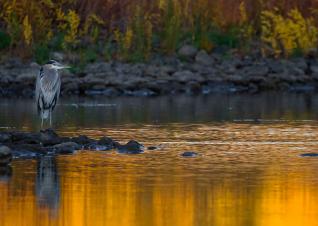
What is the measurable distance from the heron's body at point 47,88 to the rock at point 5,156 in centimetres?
498

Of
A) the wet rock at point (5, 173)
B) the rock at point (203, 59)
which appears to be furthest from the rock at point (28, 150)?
the rock at point (203, 59)

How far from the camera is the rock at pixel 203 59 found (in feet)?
117

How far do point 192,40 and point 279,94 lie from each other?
5.29 metres

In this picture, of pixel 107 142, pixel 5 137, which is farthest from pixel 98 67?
pixel 5 137

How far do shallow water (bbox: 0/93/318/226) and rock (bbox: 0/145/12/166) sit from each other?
136mm

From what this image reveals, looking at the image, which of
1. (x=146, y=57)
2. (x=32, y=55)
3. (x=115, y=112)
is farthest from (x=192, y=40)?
(x=115, y=112)

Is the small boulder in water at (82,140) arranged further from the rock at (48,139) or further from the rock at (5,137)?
the rock at (5,137)

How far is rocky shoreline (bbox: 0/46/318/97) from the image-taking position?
33.5 metres

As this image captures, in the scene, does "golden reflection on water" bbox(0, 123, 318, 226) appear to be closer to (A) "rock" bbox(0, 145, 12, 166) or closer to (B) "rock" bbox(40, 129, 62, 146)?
(A) "rock" bbox(0, 145, 12, 166)

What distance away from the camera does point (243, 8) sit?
1508 inches

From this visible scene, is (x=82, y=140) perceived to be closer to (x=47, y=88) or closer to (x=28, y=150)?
(x=28, y=150)

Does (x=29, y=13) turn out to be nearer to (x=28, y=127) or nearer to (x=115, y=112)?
(x=115, y=112)

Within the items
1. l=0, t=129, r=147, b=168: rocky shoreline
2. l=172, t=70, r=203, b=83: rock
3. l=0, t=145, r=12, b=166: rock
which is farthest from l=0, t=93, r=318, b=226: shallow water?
l=172, t=70, r=203, b=83: rock

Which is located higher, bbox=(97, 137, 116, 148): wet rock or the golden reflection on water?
bbox=(97, 137, 116, 148): wet rock
